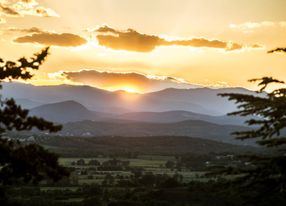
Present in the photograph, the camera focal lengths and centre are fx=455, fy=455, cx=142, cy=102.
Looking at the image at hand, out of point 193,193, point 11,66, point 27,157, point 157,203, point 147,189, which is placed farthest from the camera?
point 147,189

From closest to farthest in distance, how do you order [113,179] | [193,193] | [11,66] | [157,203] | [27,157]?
[27,157] → [11,66] → [157,203] → [193,193] → [113,179]

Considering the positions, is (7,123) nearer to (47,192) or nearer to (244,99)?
(244,99)

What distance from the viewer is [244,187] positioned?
17.2m

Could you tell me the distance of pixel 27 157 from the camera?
54.7ft

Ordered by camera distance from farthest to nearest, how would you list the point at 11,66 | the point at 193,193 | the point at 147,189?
the point at 147,189
the point at 193,193
the point at 11,66

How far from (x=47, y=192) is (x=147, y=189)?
1340 inches

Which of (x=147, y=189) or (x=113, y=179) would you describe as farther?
(x=113, y=179)

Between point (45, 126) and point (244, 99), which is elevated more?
point (244, 99)

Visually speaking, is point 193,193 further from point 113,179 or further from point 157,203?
point 113,179

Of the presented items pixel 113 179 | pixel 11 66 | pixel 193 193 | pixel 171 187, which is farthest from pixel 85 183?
pixel 11 66

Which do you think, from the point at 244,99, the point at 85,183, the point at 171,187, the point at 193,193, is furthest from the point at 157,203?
the point at 244,99

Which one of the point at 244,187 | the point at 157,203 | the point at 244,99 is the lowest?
the point at 157,203

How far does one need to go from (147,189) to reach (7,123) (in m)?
143

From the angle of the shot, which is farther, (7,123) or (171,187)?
(171,187)
